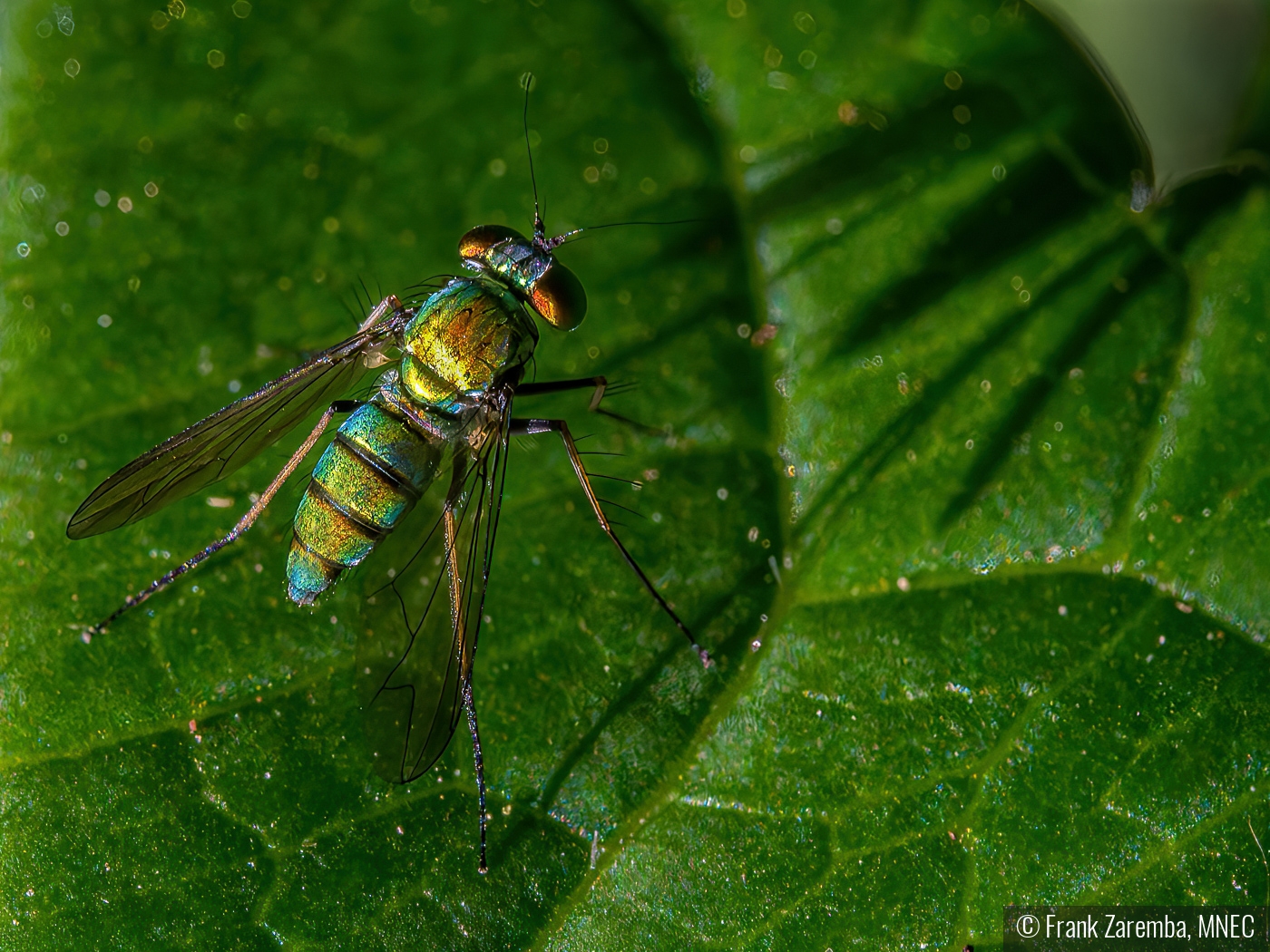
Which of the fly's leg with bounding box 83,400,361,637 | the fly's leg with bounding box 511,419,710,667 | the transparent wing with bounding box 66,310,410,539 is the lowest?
the fly's leg with bounding box 511,419,710,667

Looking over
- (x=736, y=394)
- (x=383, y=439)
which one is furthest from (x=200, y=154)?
(x=736, y=394)

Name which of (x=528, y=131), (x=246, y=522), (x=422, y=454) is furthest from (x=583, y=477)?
(x=528, y=131)

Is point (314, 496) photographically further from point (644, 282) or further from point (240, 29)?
point (240, 29)

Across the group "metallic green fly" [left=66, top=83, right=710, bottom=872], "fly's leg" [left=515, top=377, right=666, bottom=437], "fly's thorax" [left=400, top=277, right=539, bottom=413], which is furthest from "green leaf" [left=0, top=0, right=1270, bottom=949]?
"fly's thorax" [left=400, top=277, right=539, bottom=413]

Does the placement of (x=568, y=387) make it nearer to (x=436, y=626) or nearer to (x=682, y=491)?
(x=682, y=491)

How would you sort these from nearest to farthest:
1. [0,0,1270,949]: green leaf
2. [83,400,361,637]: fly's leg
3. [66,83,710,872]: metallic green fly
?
A: [0,0,1270,949]: green leaf, [66,83,710,872]: metallic green fly, [83,400,361,637]: fly's leg

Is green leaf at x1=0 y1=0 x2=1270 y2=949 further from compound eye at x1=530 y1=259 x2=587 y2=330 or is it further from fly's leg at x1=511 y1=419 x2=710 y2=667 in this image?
compound eye at x1=530 y1=259 x2=587 y2=330

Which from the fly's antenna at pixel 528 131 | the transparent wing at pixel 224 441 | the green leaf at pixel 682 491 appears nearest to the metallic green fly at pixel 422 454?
the transparent wing at pixel 224 441

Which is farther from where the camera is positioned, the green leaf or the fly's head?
the fly's head
